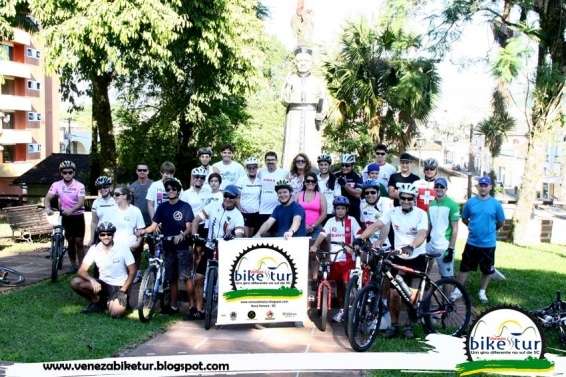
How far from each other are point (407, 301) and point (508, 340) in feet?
7.06

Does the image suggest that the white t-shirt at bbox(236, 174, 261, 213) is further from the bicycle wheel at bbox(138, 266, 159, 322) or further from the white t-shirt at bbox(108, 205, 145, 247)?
the bicycle wheel at bbox(138, 266, 159, 322)

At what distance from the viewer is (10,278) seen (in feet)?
33.0

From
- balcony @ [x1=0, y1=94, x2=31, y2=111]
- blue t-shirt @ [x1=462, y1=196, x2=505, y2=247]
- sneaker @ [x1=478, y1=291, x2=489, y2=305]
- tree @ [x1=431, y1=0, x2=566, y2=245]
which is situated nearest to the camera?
blue t-shirt @ [x1=462, y1=196, x2=505, y2=247]

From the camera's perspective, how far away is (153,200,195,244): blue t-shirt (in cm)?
786

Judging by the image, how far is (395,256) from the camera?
7.01m

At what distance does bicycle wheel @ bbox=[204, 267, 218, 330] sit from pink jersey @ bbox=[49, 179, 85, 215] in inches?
144

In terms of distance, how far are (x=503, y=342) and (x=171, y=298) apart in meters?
4.61

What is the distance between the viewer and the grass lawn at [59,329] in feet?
20.5

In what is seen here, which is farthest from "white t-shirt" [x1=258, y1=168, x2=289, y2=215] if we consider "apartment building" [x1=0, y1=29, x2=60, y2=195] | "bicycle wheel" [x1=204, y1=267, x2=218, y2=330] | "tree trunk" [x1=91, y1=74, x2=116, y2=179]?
"apartment building" [x1=0, y1=29, x2=60, y2=195]

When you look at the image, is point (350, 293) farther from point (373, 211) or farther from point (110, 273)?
point (110, 273)

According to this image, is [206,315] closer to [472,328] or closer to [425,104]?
[472,328]

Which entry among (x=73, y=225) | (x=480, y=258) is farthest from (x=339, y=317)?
(x=73, y=225)

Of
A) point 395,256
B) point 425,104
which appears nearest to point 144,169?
point 395,256

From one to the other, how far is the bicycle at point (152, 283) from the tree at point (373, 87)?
12.7 metres
